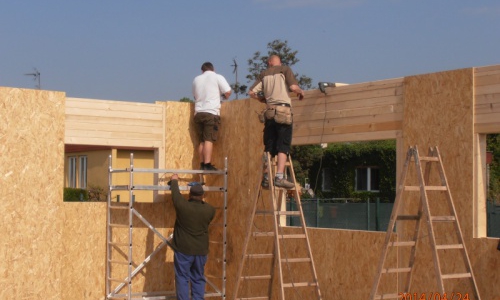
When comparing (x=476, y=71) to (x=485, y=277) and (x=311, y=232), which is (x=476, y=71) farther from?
(x=311, y=232)

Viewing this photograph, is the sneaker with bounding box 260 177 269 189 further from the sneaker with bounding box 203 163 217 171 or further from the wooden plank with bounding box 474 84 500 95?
the wooden plank with bounding box 474 84 500 95

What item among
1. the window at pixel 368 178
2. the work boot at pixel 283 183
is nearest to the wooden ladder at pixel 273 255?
the work boot at pixel 283 183

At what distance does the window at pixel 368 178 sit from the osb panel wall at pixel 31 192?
2514 cm

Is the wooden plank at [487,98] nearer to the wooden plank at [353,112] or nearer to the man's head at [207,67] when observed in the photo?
the wooden plank at [353,112]

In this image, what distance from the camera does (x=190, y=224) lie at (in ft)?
36.6

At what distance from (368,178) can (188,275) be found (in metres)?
25.5

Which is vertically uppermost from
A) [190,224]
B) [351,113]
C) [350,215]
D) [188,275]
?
[351,113]

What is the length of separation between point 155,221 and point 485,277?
5612 millimetres

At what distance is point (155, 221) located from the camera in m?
12.6

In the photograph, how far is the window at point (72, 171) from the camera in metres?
29.5

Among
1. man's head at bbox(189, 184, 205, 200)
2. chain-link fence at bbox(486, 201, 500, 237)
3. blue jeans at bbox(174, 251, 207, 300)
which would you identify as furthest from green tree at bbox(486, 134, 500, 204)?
man's head at bbox(189, 184, 205, 200)

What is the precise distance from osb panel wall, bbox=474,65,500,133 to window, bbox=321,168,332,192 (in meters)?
27.9

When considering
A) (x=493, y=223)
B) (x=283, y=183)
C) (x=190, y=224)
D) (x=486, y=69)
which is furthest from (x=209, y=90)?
(x=493, y=223)

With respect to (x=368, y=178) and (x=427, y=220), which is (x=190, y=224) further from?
(x=368, y=178)
